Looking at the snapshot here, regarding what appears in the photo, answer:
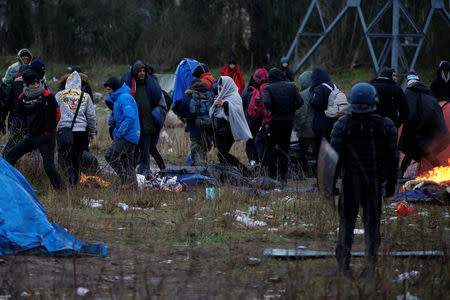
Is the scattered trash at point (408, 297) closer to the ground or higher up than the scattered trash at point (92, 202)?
higher up

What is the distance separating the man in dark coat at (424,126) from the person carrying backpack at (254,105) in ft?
7.52

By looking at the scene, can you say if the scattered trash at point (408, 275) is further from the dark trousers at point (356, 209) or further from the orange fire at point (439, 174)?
the orange fire at point (439, 174)

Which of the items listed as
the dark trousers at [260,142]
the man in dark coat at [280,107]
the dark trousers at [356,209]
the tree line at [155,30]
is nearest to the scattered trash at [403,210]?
the man in dark coat at [280,107]

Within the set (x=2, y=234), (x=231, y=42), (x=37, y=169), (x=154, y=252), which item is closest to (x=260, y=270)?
(x=154, y=252)

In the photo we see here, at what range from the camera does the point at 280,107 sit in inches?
397

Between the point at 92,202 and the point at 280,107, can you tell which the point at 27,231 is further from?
the point at 280,107

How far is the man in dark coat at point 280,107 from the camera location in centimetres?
1009

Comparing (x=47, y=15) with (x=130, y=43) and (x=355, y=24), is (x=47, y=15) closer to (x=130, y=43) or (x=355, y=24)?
(x=130, y=43)

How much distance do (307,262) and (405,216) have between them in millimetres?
2465

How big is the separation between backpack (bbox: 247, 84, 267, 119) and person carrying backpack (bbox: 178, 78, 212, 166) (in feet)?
2.54

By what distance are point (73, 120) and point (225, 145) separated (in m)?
2.61

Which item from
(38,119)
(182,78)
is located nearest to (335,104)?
(182,78)

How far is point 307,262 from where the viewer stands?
605 cm

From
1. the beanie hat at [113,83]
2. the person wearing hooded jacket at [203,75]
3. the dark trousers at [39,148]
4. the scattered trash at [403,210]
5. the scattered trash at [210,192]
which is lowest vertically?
the scattered trash at [210,192]
